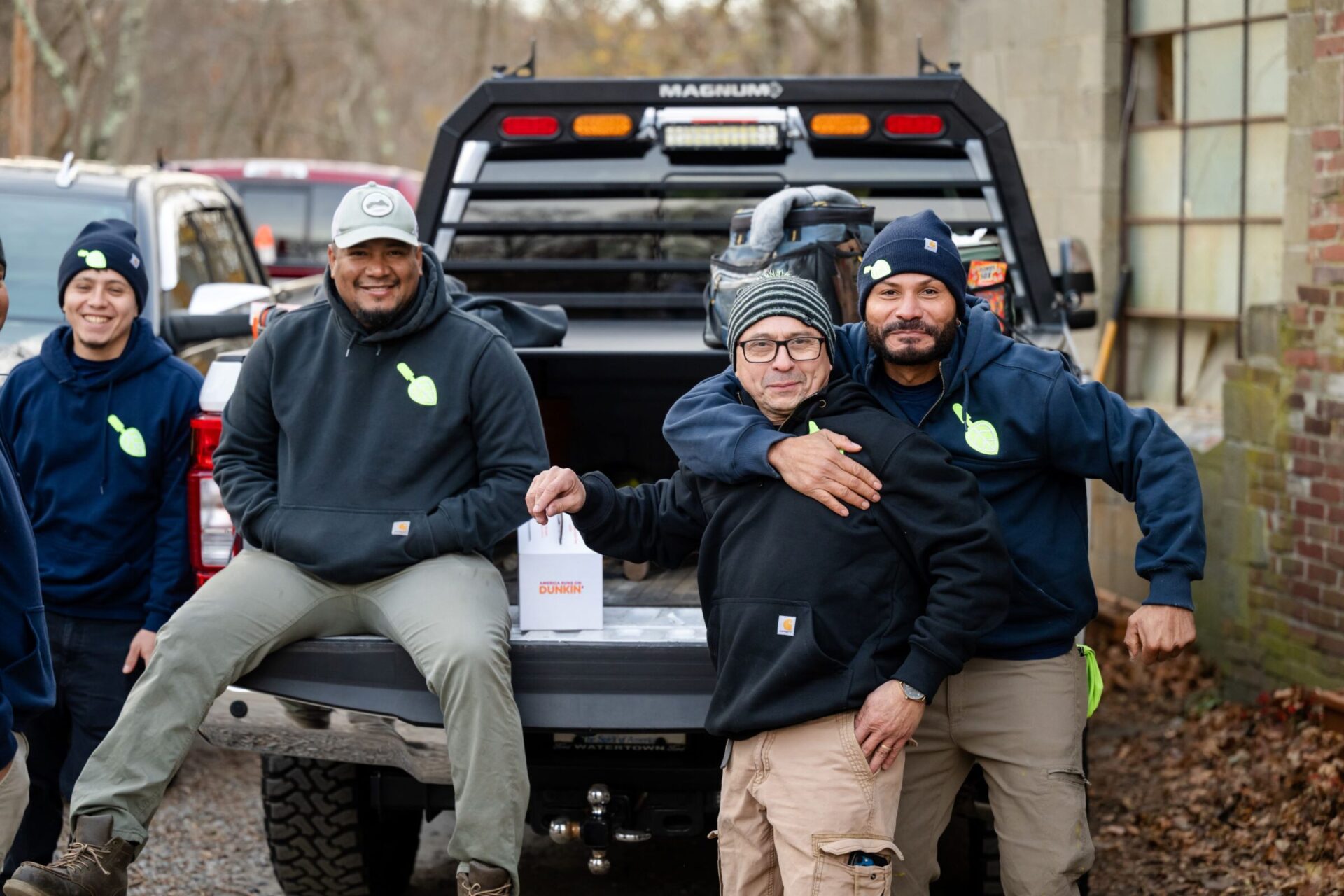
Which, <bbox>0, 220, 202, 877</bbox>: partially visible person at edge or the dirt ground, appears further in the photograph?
the dirt ground

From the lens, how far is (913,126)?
5332 mm

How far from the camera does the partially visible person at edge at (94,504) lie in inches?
165

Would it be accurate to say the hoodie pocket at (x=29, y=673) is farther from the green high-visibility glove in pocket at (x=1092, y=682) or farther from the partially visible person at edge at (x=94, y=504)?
the green high-visibility glove in pocket at (x=1092, y=682)

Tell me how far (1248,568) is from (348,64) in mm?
32128

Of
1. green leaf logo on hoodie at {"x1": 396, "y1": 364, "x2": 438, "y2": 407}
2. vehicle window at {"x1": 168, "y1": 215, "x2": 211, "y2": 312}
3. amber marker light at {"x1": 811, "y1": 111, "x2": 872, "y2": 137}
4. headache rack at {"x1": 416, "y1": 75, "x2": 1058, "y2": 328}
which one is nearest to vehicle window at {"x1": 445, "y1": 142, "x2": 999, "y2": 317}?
headache rack at {"x1": 416, "y1": 75, "x2": 1058, "y2": 328}

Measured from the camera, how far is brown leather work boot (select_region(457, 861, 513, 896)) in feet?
11.6

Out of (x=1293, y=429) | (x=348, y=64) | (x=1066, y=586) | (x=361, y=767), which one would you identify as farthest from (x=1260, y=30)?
(x=348, y=64)

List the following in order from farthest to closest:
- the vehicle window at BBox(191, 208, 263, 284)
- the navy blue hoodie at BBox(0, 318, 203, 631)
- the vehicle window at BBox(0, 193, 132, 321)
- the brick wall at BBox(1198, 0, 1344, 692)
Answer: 1. the vehicle window at BBox(191, 208, 263, 284)
2. the vehicle window at BBox(0, 193, 132, 321)
3. the brick wall at BBox(1198, 0, 1344, 692)
4. the navy blue hoodie at BBox(0, 318, 203, 631)

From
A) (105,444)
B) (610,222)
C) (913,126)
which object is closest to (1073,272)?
(913,126)

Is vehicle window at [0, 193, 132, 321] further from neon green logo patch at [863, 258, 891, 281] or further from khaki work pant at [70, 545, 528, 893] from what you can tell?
neon green logo patch at [863, 258, 891, 281]

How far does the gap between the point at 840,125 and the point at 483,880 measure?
9.57ft

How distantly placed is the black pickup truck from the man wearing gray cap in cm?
14

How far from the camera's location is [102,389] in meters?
4.31

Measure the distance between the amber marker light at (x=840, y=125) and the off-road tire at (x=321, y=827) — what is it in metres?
2.56
